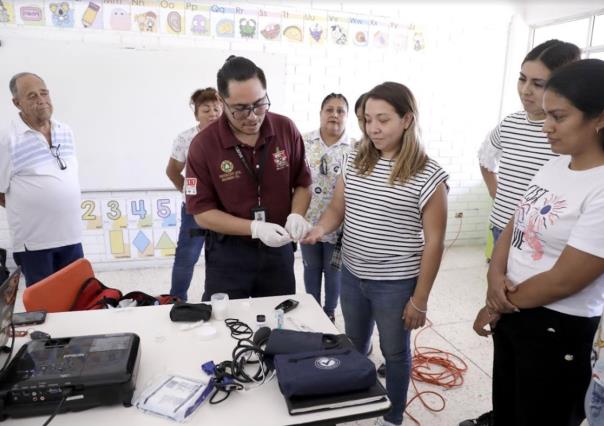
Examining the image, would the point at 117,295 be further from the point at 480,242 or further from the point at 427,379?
the point at 480,242

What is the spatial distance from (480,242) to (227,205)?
13.1ft

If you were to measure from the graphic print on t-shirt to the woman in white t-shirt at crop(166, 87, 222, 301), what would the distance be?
70.9 inches

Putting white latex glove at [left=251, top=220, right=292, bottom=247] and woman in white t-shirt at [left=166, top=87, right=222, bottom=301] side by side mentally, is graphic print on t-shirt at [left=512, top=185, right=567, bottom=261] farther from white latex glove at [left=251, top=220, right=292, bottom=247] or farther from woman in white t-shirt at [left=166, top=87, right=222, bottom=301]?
woman in white t-shirt at [left=166, top=87, right=222, bottom=301]

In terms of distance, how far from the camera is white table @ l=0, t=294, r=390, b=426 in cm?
102

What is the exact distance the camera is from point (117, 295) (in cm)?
179

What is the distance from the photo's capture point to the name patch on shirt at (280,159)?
70.2 inches

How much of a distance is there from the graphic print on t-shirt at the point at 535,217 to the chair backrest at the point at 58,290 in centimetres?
175

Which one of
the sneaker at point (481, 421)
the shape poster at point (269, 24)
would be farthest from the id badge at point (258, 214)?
the shape poster at point (269, 24)

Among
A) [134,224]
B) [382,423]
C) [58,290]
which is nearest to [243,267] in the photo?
[58,290]

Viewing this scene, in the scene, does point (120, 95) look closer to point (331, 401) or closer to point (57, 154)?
point (57, 154)

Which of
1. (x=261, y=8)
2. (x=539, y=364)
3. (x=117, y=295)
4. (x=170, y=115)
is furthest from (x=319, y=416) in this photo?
(x=261, y=8)

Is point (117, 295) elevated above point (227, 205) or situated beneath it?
→ situated beneath

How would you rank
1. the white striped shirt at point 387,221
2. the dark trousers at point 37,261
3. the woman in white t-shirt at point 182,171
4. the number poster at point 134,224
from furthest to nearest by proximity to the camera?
the number poster at point 134,224 < the woman in white t-shirt at point 182,171 < the dark trousers at point 37,261 < the white striped shirt at point 387,221

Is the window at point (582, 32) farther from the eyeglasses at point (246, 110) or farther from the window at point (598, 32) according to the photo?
the eyeglasses at point (246, 110)
